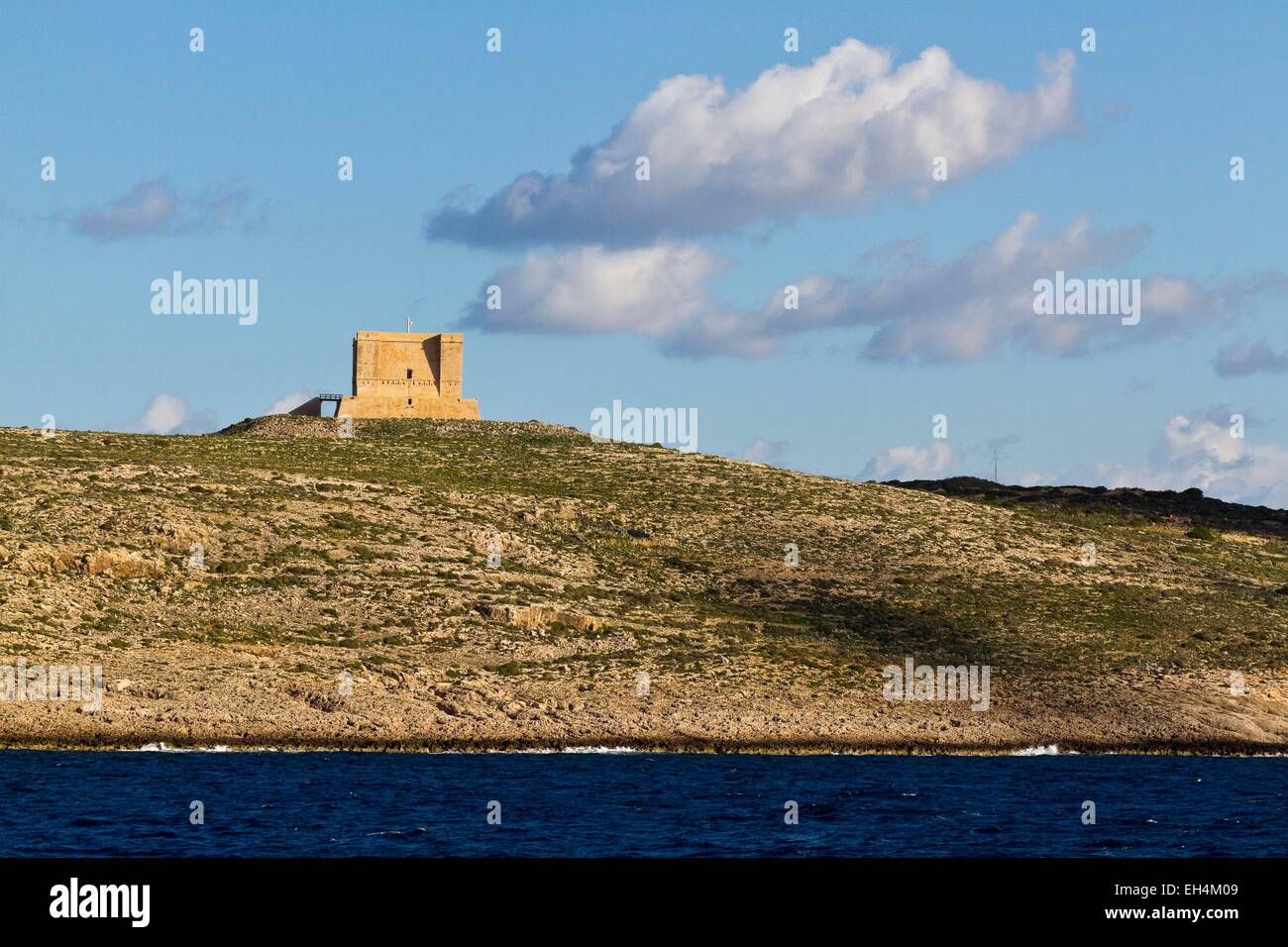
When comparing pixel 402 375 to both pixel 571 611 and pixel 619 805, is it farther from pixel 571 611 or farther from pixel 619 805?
pixel 619 805

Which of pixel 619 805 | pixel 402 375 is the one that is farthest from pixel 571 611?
pixel 402 375

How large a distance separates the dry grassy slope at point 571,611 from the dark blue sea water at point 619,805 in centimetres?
343

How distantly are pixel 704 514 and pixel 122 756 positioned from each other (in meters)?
51.3

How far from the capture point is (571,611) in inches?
3135

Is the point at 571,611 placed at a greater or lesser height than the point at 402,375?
lesser

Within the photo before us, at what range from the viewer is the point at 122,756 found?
58.2 meters

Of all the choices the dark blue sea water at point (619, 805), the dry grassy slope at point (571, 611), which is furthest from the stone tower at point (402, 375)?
the dark blue sea water at point (619, 805)

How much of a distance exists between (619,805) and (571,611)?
3192 cm

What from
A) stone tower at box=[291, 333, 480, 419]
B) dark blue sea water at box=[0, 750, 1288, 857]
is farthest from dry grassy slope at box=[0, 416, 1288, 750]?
stone tower at box=[291, 333, 480, 419]

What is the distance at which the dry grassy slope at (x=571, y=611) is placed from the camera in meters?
66.7

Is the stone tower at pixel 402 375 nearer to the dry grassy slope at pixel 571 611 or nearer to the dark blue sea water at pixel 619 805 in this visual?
the dry grassy slope at pixel 571 611

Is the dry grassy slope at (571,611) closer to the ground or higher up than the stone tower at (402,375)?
closer to the ground
